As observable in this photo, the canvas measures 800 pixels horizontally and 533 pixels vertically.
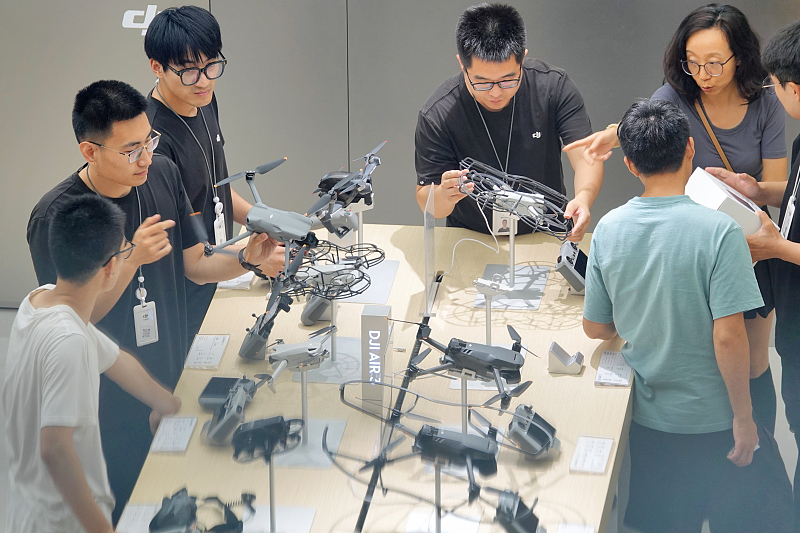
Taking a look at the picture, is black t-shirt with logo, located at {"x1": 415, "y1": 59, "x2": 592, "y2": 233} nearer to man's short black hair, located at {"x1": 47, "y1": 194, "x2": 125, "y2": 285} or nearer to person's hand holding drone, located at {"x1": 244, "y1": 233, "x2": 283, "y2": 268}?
person's hand holding drone, located at {"x1": 244, "y1": 233, "x2": 283, "y2": 268}

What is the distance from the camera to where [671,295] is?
84.3 inches

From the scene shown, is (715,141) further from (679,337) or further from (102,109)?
(102,109)

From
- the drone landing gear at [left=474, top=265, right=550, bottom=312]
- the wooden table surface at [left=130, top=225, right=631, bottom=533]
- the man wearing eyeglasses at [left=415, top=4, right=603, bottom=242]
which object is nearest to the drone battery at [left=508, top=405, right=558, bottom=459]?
the wooden table surface at [left=130, top=225, right=631, bottom=533]

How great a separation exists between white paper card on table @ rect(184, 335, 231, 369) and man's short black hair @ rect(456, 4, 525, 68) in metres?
1.24

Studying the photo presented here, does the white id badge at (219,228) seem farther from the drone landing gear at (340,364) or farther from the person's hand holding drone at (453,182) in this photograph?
the person's hand holding drone at (453,182)

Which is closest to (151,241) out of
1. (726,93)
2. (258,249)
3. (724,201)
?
(258,249)

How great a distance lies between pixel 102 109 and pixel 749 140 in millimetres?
2036

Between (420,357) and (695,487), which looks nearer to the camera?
(420,357)

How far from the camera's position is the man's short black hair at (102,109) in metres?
2.20

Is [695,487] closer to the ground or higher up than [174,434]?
closer to the ground

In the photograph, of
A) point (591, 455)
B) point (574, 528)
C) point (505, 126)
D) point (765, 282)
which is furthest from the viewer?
point (505, 126)

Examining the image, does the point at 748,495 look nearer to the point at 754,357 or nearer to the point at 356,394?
the point at 754,357

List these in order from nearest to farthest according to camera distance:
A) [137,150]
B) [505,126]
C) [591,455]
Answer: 1. [591,455]
2. [137,150]
3. [505,126]

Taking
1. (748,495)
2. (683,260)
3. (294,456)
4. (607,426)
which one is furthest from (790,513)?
(294,456)
